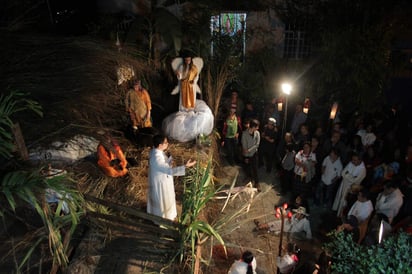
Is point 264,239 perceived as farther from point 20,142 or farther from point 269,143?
point 20,142

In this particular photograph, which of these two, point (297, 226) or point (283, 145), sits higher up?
point (283, 145)

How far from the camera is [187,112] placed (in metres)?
7.95

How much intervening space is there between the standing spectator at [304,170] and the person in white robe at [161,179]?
3028mm

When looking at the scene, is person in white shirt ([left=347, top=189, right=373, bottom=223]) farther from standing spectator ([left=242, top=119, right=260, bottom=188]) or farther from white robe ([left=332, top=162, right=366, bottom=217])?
standing spectator ([left=242, top=119, right=260, bottom=188])

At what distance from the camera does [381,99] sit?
452 inches

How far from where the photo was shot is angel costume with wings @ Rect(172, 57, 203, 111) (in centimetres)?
773

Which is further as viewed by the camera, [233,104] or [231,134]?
[233,104]

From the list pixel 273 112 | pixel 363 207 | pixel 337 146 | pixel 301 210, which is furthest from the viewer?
pixel 273 112

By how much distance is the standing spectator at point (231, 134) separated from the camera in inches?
325

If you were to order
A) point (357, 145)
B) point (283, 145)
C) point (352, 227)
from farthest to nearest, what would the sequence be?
point (283, 145) → point (357, 145) → point (352, 227)

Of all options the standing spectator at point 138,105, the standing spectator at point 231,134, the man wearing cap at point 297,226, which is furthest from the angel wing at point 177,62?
the man wearing cap at point 297,226

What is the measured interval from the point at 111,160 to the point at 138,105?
167cm

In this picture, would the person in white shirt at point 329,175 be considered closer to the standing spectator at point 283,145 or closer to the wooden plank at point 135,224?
the standing spectator at point 283,145

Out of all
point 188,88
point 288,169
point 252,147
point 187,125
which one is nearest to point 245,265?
point 288,169
